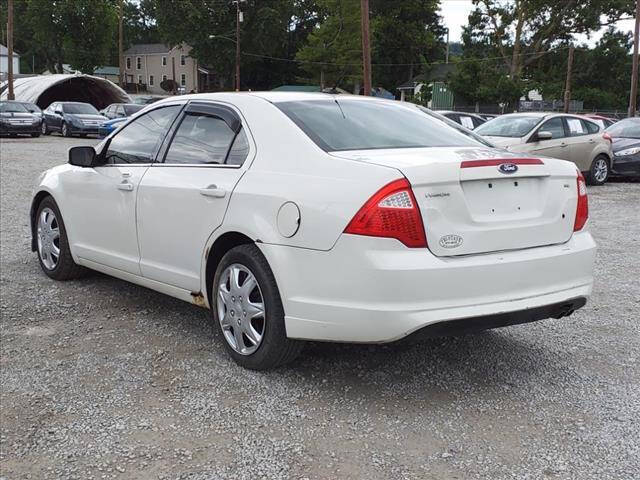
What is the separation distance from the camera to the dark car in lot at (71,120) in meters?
29.0

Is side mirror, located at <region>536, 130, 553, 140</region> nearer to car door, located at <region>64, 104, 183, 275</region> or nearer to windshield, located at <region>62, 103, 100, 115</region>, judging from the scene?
car door, located at <region>64, 104, 183, 275</region>

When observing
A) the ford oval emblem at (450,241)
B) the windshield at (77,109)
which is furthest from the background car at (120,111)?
the ford oval emblem at (450,241)

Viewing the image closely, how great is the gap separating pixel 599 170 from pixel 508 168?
12299 mm

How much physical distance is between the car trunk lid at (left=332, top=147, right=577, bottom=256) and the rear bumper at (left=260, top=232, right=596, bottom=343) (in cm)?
9

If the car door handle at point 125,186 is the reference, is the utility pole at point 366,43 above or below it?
above

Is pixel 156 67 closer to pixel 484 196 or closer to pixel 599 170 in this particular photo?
pixel 599 170

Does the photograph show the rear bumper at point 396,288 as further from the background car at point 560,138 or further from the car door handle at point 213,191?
the background car at point 560,138

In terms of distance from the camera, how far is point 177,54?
94.1 meters

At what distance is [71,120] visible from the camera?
2909 centimetres

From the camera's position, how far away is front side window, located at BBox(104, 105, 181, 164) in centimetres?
491

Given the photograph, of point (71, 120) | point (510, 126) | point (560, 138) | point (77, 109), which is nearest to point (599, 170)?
point (560, 138)

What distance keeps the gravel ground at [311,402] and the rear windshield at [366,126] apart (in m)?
1.25

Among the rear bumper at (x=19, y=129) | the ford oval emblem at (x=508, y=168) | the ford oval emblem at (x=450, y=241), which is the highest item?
the ford oval emblem at (x=508, y=168)

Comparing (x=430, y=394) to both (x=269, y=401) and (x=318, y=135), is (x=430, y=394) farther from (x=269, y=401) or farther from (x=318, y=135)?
(x=318, y=135)
